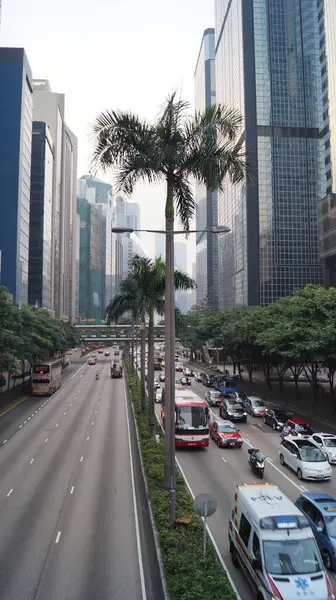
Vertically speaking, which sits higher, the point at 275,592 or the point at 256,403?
the point at 275,592

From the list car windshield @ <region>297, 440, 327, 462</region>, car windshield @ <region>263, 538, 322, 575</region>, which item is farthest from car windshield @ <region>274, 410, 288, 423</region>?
car windshield @ <region>263, 538, 322, 575</region>

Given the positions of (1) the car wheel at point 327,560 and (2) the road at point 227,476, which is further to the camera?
(2) the road at point 227,476

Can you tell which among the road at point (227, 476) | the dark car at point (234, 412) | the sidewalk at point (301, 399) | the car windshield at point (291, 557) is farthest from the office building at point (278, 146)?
the car windshield at point (291, 557)

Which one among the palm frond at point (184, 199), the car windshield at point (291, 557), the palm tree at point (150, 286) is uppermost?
the palm frond at point (184, 199)

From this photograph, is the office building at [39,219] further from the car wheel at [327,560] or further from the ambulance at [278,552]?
the ambulance at [278,552]

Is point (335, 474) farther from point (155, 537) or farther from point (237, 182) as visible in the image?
point (237, 182)

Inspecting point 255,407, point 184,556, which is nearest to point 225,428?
point 255,407

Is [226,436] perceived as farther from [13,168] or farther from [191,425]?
[13,168]
